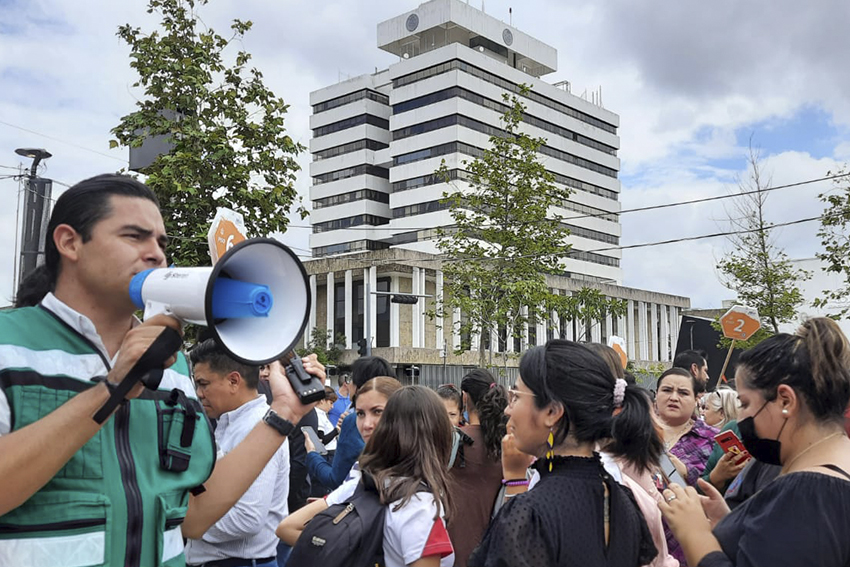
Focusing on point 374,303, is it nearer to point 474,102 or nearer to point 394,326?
point 394,326

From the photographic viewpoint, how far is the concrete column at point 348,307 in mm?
62406

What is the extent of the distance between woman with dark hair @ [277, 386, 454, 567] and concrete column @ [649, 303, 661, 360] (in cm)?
8278

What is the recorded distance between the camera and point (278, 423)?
256cm

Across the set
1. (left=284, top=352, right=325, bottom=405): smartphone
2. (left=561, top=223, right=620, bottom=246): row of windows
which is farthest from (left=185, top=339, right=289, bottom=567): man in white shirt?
(left=561, top=223, right=620, bottom=246): row of windows

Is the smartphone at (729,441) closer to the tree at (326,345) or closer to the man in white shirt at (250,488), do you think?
the man in white shirt at (250,488)

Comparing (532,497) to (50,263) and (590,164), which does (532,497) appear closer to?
(50,263)

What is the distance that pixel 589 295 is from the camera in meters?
30.6

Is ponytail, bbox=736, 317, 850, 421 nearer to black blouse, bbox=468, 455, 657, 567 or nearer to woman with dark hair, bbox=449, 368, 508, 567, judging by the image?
black blouse, bbox=468, 455, 657, 567

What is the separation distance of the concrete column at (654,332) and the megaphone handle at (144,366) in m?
84.6

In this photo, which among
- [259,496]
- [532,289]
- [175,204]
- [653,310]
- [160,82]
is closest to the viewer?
[259,496]

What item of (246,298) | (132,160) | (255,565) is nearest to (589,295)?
(132,160)

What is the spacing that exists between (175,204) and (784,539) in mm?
8602

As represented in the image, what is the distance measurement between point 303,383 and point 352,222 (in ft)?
248

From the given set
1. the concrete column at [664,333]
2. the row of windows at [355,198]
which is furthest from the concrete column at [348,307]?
the concrete column at [664,333]
